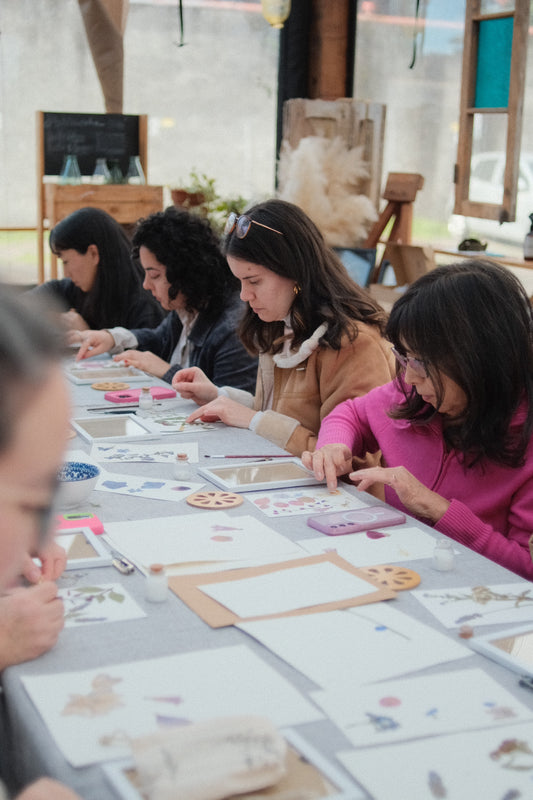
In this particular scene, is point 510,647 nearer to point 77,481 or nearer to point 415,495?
point 415,495

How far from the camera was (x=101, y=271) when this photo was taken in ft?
13.6

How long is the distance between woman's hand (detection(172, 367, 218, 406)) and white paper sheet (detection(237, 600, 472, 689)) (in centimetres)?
147

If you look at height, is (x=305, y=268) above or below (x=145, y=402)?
above

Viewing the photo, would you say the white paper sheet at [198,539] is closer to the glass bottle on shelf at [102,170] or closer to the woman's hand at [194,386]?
the woman's hand at [194,386]

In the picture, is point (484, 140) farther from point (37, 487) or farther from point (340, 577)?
point (37, 487)

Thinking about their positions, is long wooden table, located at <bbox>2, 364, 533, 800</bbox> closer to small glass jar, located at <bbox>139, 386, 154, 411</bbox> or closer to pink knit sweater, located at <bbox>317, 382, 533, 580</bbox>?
pink knit sweater, located at <bbox>317, 382, 533, 580</bbox>

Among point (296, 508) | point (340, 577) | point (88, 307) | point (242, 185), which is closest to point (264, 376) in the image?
point (296, 508)

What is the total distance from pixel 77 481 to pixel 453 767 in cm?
106

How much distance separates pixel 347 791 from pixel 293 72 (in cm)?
561

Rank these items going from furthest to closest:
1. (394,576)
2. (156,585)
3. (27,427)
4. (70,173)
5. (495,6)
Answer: (70,173)
(495,6)
(394,576)
(156,585)
(27,427)

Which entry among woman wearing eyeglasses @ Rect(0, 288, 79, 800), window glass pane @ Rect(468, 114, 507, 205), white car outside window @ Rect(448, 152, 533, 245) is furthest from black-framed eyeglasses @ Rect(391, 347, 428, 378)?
window glass pane @ Rect(468, 114, 507, 205)

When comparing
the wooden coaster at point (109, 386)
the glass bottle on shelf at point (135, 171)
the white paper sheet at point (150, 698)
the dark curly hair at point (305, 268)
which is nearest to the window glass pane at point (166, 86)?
the glass bottle on shelf at point (135, 171)

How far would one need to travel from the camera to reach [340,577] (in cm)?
151

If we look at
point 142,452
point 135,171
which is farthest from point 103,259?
point 142,452
